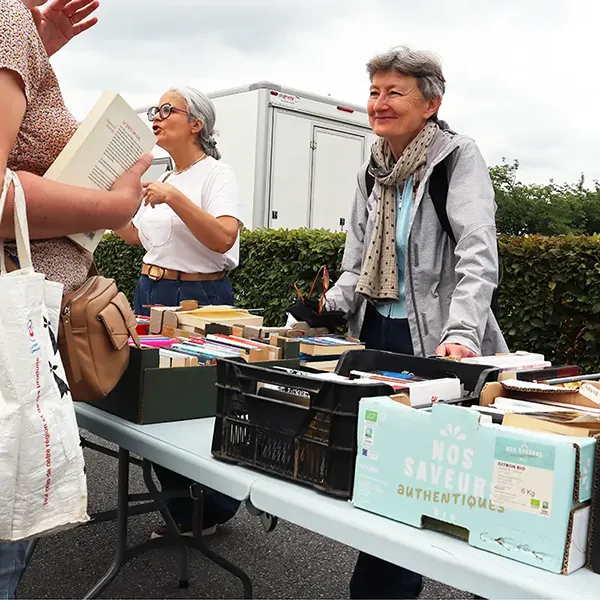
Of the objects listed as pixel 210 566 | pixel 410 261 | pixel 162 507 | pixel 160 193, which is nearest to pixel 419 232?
pixel 410 261

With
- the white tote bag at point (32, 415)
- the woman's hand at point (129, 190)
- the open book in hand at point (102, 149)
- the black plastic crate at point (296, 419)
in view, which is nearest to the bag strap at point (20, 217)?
the white tote bag at point (32, 415)

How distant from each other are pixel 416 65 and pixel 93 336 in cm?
130

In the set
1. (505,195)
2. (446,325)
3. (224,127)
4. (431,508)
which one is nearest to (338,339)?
(446,325)

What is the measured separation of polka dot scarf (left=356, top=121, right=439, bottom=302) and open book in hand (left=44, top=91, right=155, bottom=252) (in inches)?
32.7

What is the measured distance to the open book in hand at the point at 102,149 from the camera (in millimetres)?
1487

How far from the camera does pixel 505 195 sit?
28.8 m

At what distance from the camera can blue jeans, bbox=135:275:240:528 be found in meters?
2.88

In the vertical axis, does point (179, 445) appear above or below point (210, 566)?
above

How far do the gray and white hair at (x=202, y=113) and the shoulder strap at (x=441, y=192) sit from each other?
4.24 feet

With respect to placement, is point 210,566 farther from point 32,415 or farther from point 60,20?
point 60,20

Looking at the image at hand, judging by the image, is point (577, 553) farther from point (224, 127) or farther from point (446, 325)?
point (224, 127)

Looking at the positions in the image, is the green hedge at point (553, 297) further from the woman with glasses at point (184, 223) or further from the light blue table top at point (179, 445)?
the light blue table top at point (179, 445)

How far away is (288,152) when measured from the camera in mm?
8250

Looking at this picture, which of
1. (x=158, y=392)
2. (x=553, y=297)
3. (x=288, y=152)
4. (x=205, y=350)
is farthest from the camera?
(x=288, y=152)
